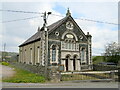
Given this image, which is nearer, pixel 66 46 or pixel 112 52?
pixel 66 46

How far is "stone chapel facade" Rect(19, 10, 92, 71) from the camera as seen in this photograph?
26973 millimetres

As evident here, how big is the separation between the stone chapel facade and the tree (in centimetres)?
2120

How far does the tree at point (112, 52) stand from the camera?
48.7 metres

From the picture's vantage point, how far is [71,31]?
29359 mm

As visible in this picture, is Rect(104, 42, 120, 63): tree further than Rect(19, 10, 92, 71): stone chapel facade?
Yes

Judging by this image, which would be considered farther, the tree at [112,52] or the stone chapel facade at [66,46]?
the tree at [112,52]

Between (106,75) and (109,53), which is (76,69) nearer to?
(106,75)

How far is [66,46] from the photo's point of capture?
1125 inches

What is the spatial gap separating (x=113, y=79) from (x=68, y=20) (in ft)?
51.1

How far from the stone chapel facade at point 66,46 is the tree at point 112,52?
835 inches

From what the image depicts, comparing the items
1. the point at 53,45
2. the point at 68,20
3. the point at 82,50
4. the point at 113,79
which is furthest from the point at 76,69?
the point at 113,79

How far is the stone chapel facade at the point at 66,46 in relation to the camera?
26973mm

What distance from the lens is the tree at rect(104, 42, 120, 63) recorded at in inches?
1915

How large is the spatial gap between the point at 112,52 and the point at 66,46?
28.1 metres
